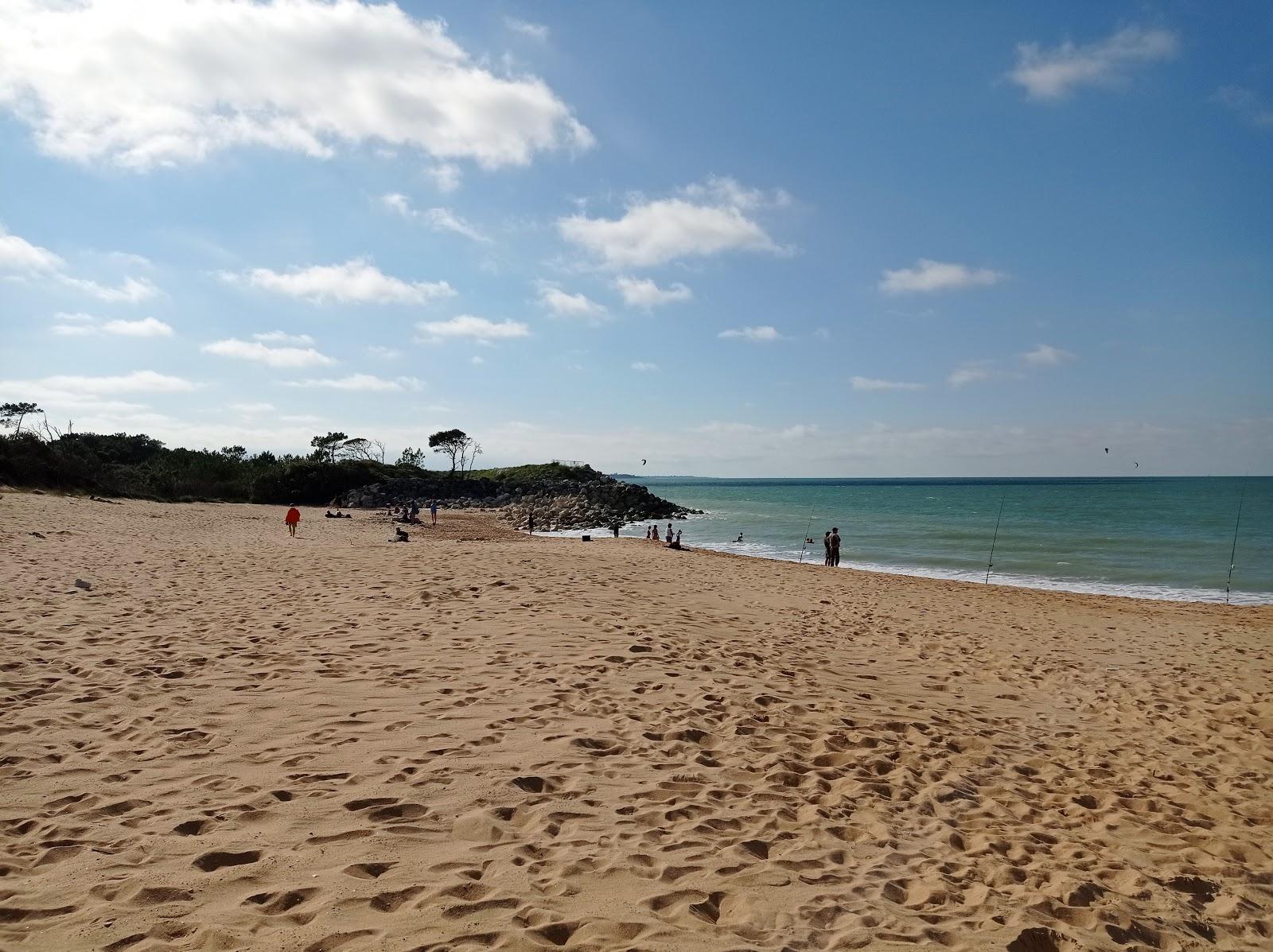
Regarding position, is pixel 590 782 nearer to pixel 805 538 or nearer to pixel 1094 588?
pixel 1094 588

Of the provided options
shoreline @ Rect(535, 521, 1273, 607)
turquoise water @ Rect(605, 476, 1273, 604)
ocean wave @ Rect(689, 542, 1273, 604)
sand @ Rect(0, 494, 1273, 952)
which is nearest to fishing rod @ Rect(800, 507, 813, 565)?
turquoise water @ Rect(605, 476, 1273, 604)

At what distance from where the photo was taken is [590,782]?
4.80 metres

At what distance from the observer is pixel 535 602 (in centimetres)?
1077

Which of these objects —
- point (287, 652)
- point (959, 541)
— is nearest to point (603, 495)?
point (959, 541)

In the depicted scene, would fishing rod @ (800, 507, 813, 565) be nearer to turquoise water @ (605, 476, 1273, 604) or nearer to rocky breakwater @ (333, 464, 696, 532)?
turquoise water @ (605, 476, 1273, 604)

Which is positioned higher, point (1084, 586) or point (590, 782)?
point (1084, 586)

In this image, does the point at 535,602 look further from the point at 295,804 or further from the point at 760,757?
the point at 295,804

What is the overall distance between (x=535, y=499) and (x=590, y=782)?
50.3m

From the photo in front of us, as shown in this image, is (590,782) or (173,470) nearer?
(590,782)

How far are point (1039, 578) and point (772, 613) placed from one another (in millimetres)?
15395

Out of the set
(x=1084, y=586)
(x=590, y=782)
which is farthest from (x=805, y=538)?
(x=590, y=782)

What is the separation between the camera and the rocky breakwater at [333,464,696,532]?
1800 inches

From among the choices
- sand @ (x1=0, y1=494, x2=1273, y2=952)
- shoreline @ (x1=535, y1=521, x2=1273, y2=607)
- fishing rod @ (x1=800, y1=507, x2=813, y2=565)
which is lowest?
sand @ (x1=0, y1=494, x2=1273, y2=952)

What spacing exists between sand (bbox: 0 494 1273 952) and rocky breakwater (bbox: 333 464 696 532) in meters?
32.9
